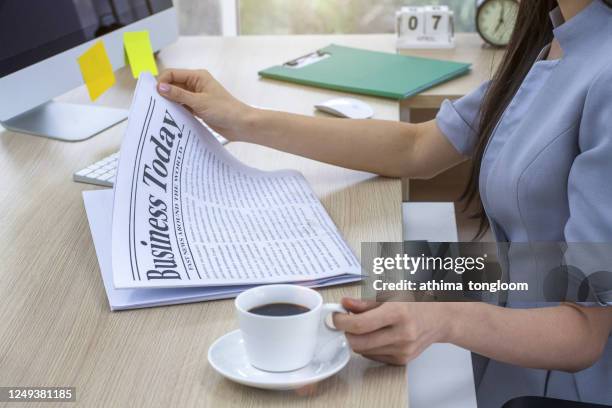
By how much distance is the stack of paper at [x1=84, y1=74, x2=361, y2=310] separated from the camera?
2.68ft

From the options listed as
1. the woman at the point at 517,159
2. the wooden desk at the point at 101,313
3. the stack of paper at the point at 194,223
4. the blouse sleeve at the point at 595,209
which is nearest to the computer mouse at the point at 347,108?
the wooden desk at the point at 101,313

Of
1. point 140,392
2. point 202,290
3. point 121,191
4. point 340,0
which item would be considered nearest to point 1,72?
point 121,191

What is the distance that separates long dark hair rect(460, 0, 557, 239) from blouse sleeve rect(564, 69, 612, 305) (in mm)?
248

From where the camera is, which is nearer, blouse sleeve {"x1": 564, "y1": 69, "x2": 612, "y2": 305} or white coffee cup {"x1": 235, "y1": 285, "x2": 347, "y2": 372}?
white coffee cup {"x1": 235, "y1": 285, "x2": 347, "y2": 372}

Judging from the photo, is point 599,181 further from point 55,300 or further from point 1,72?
point 1,72

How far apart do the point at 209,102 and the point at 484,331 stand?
0.54 meters

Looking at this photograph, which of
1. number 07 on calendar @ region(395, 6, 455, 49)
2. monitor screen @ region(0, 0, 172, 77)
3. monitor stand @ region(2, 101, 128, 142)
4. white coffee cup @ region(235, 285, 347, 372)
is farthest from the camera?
number 07 on calendar @ region(395, 6, 455, 49)

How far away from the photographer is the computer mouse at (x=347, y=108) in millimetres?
1346

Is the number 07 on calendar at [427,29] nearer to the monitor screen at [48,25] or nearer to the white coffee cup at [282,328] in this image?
the monitor screen at [48,25]

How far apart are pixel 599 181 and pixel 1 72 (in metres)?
0.88

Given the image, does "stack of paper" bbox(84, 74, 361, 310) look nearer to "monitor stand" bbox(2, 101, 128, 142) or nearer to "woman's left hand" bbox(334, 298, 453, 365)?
"woman's left hand" bbox(334, 298, 453, 365)

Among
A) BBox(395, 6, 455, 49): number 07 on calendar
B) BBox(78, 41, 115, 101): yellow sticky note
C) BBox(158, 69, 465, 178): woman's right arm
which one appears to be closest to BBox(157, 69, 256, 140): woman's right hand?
BBox(158, 69, 465, 178): woman's right arm

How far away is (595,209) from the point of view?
0.76 meters

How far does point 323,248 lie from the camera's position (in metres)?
0.90
